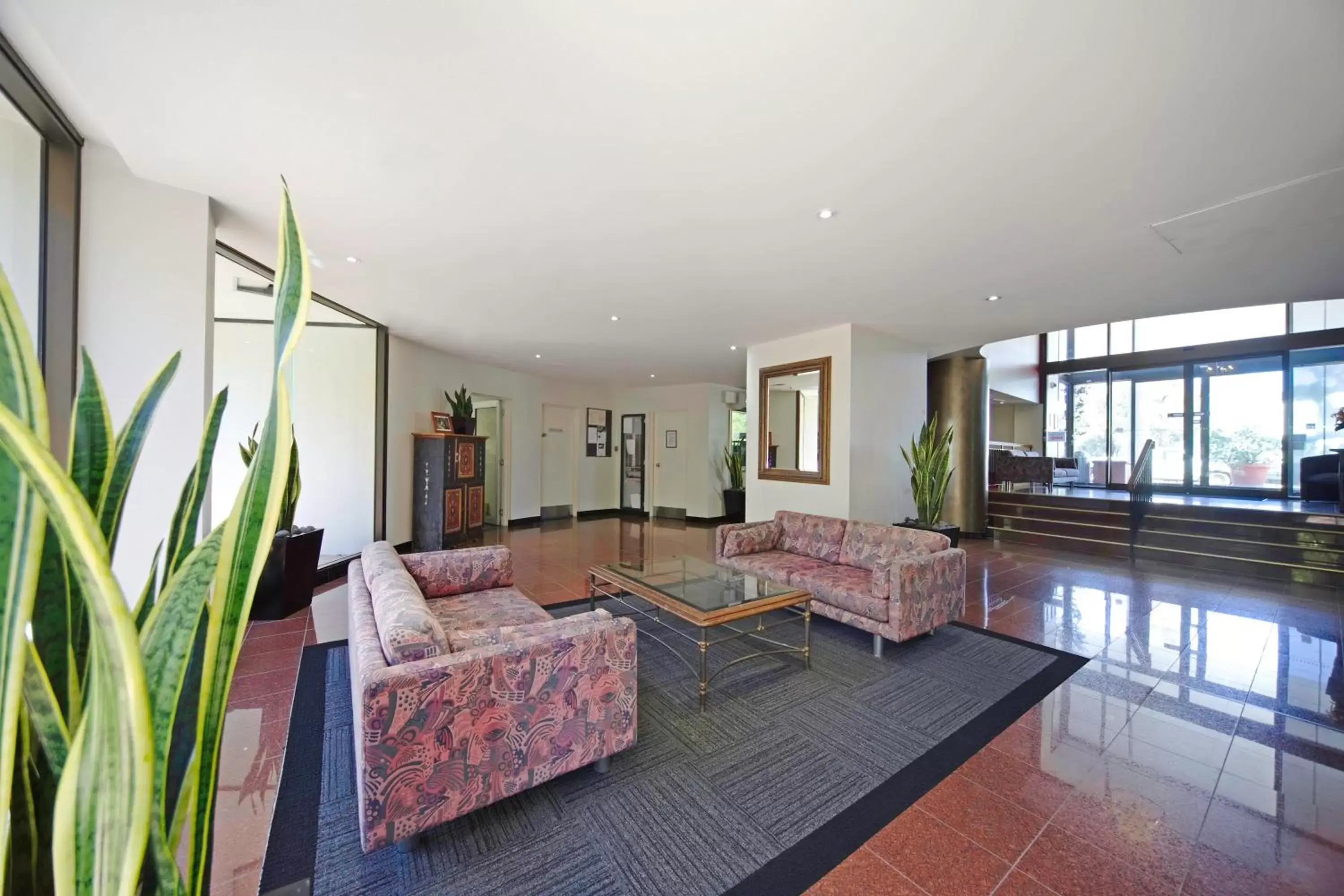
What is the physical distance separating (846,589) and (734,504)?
210 inches

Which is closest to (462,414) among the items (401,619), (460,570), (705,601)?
(460,570)

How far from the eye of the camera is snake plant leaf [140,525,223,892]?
0.56 meters

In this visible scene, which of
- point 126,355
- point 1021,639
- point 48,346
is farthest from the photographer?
point 1021,639

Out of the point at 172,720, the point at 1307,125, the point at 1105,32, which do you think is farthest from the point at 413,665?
the point at 1307,125

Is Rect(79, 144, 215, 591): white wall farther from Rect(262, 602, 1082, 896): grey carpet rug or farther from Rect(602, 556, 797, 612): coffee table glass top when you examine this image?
Rect(602, 556, 797, 612): coffee table glass top

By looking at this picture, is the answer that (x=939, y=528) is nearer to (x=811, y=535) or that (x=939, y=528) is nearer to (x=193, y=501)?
(x=811, y=535)

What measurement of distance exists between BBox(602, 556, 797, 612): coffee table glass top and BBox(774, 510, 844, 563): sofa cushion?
2.16 ft

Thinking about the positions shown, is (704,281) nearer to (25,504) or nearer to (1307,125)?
(1307,125)

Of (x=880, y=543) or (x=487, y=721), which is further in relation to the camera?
(x=880, y=543)

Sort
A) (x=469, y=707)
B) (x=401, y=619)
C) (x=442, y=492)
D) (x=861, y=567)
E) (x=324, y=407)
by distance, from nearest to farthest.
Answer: (x=469, y=707) → (x=401, y=619) → (x=861, y=567) → (x=324, y=407) → (x=442, y=492)

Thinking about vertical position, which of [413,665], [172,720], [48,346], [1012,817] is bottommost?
[1012,817]

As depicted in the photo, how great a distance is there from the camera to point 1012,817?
1.72 meters

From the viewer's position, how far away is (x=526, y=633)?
1.81 m

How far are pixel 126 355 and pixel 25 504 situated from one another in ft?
8.54
